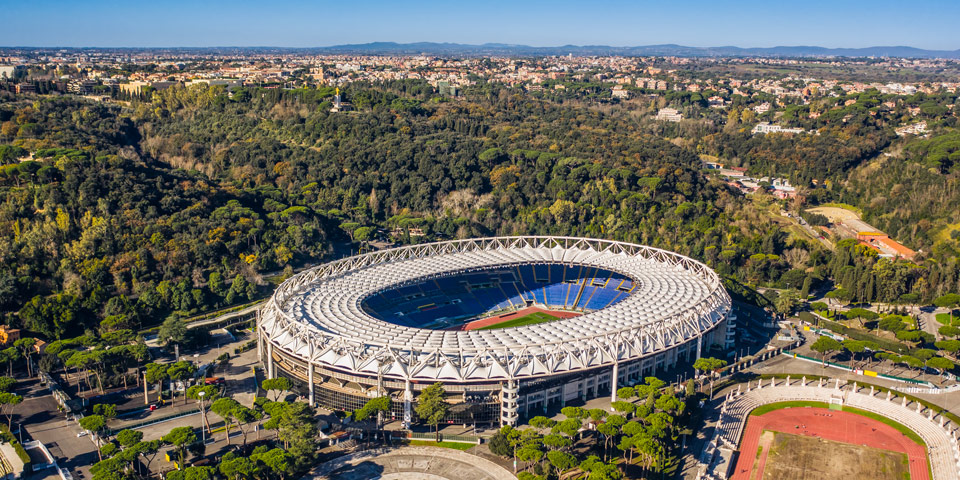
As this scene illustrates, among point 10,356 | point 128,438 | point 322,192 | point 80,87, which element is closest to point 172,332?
point 10,356

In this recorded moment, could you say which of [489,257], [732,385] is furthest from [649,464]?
[489,257]

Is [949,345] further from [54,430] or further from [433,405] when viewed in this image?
[54,430]

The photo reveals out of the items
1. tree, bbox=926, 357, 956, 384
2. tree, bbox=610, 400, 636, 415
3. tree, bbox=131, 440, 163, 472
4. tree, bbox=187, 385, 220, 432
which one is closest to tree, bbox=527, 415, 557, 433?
tree, bbox=610, 400, 636, 415

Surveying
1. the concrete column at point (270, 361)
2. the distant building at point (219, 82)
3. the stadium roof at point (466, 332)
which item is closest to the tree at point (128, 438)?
the stadium roof at point (466, 332)

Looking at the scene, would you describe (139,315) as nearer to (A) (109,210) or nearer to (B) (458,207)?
(A) (109,210)

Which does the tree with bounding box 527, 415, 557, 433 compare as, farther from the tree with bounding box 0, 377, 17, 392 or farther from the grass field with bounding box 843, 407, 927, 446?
the tree with bounding box 0, 377, 17, 392

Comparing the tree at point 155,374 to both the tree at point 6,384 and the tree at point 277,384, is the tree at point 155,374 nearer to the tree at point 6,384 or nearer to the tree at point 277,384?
the tree at point 277,384
